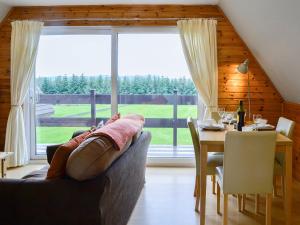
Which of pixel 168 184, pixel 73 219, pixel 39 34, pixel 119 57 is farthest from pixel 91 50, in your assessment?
pixel 73 219

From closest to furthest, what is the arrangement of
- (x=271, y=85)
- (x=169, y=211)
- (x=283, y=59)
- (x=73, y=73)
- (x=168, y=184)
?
1. (x=169, y=211)
2. (x=283, y=59)
3. (x=168, y=184)
4. (x=271, y=85)
5. (x=73, y=73)

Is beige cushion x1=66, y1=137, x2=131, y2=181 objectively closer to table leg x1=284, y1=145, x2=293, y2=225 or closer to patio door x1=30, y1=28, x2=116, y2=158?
table leg x1=284, y1=145, x2=293, y2=225

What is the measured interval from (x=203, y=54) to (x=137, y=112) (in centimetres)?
140

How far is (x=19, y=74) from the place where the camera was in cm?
523

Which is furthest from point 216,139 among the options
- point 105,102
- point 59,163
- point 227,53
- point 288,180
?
point 105,102

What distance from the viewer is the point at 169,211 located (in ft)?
11.4

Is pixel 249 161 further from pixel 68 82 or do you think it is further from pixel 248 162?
pixel 68 82

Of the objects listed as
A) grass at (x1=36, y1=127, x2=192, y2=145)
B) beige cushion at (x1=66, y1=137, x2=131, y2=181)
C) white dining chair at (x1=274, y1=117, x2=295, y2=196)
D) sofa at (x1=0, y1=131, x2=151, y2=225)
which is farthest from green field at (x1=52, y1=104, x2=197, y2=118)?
sofa at (x1=0, y1=131, x2=151, y2=225)

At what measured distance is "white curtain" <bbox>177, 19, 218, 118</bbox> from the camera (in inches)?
199

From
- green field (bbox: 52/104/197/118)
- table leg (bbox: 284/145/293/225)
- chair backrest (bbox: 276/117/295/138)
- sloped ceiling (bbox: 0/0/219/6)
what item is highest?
sloped ceiling (bbox: 0/0/219/6)

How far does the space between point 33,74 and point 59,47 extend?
61 cm

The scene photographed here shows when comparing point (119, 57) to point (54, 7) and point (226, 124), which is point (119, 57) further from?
point (226, 124)

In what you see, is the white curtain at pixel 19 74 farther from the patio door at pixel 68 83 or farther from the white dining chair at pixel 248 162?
the white dining chair at pixel 248 162

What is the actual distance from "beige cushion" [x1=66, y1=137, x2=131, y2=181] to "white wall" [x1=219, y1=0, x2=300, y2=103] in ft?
6.78
